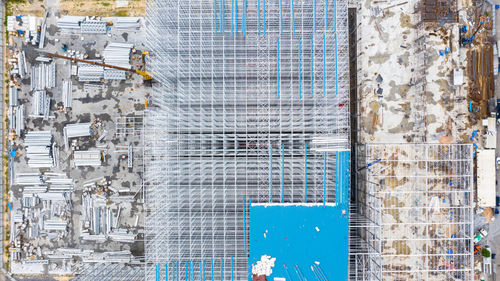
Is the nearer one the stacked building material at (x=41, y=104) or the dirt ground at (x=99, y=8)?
the stacked building material at (x=41, y=104)

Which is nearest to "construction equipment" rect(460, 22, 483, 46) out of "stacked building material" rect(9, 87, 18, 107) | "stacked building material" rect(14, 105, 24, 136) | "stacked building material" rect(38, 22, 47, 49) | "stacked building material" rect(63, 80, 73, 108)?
"stacked building material" rect(63, 80, 73, 108)

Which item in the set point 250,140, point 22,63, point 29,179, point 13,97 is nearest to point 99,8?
point 22,63

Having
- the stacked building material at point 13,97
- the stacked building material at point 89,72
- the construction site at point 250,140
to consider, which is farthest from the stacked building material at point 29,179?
the stacked building material at point 89,72

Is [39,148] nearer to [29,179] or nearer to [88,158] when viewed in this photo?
[29,179]

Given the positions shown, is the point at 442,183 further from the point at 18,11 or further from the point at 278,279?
the point at 18,11

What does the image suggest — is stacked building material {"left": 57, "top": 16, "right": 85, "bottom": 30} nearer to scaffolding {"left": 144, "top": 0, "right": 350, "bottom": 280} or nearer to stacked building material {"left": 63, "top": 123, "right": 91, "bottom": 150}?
scaffolding {"left": 144, "top": 0, "right": 350, "bottom": 280}

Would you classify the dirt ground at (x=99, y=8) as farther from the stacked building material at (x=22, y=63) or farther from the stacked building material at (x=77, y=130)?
the stacked building material at (x=77, y=130)
